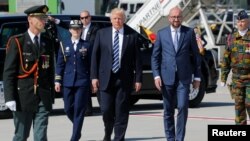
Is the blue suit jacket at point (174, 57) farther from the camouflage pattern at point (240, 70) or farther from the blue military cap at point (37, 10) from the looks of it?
the blue military cap at point (37, 10)

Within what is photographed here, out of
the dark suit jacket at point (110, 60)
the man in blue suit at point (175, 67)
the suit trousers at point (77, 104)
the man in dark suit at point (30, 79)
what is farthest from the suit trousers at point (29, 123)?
the man in blue suit at point (175, 67)

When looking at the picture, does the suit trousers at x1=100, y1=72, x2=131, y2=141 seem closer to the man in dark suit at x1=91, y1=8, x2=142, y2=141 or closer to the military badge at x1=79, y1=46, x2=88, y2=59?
the man in dark suit at x1=91, y1=8, x2=142, y2=141

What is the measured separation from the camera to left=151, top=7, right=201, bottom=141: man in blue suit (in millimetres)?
11023

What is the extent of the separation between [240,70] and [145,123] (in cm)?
348

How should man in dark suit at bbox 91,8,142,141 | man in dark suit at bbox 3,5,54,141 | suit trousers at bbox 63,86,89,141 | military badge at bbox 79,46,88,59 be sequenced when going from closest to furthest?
1. man in dark suit at bbox 3,5,54,141
2. man in dark suit at bbox 91,8,142,141
3. suit trousers at bbox 63,86,89,141
4. military badge at bbox 79,46,88,59

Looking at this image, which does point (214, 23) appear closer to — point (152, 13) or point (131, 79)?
point (152, 13)

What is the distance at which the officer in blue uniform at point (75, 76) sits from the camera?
1126 cm

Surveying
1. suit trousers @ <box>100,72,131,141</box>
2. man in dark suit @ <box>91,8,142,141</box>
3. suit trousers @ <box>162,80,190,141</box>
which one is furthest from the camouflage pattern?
suit trousers @ <box>100,72,131,141</box>

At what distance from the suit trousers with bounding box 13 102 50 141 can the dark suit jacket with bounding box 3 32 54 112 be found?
7 cm

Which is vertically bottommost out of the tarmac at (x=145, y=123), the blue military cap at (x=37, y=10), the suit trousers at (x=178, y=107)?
the tarmac at (x=145, y=123)

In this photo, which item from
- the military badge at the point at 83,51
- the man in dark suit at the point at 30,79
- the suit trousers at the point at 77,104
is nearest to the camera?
the man in dark suit at the point at 30,79

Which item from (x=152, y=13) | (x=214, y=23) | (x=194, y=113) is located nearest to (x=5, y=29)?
(x=194, y=113)

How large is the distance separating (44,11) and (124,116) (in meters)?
2.41

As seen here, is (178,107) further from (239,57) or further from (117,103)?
(239,57)
